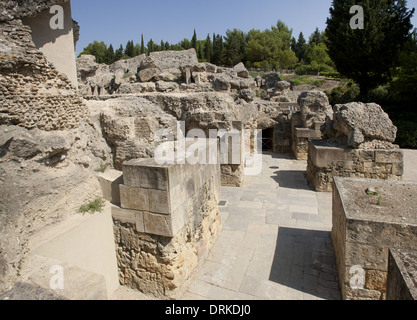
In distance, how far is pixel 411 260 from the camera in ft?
6.77

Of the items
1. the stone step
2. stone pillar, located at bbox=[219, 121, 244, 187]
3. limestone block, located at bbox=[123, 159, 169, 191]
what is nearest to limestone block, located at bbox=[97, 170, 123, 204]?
limestone block, located at bbox=[123, 159, 169, 191]

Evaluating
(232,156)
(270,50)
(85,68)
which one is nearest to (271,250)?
(232,156)

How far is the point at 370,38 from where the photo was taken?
1708 centimetres

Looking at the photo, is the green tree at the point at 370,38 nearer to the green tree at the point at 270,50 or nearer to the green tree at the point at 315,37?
the green tree at the point at 270,50

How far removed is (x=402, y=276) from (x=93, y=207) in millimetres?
3241

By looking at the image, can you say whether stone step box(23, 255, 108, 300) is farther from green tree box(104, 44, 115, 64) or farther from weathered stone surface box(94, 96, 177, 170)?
green tree box(104, 44, 115, 64)

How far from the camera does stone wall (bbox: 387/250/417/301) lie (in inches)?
70.3

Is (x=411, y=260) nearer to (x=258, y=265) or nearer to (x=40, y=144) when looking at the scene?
(x=258, y=265)

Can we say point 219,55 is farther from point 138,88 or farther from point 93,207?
point 93,207

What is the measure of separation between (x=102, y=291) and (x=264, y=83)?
2140 centimetres

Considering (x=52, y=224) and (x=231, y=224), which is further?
(x=231, y=224)

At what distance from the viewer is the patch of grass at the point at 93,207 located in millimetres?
3473

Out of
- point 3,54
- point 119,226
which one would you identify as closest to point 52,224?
point 119,226

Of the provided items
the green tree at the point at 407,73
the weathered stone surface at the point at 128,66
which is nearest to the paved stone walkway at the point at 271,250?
the green tree at the point at 407,73
